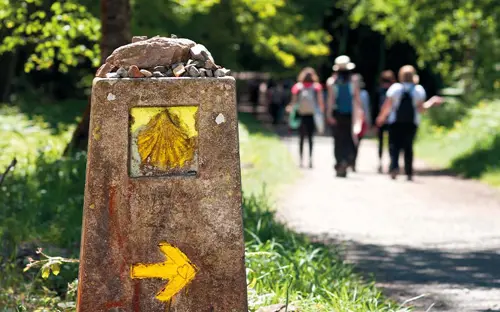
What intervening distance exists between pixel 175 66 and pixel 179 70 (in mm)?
86

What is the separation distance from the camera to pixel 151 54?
5.51 meters

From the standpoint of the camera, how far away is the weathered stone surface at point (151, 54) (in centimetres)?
547

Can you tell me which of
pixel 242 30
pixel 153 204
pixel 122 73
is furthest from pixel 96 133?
pixel 242 30

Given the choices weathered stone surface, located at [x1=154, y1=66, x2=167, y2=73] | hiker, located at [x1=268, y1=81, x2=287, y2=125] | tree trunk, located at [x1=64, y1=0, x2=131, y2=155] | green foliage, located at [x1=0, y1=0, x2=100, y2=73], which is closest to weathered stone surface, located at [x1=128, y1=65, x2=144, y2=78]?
weathered stone surface, located at [x1=154, y1=66, x2=167, y2=73]

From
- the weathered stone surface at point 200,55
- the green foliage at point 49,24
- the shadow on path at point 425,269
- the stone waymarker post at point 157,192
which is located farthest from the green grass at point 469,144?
the stone waymarker post at point 157,192

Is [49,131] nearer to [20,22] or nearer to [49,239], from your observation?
[20,22]

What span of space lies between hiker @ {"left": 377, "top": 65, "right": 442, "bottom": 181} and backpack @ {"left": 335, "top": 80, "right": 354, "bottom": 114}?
1.82ft

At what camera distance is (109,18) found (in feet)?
44.2

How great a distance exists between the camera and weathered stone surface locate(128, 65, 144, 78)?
17.4 feet

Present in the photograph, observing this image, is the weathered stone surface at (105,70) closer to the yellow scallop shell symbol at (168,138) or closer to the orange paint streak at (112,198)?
the yellow scallop shell symbol at (168,138)

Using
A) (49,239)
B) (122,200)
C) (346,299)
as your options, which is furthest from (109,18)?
(122,200)

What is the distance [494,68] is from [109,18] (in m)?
15.3

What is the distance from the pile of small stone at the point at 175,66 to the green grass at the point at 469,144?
11.9 metres

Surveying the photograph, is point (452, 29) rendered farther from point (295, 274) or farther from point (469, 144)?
point (295, 274)
